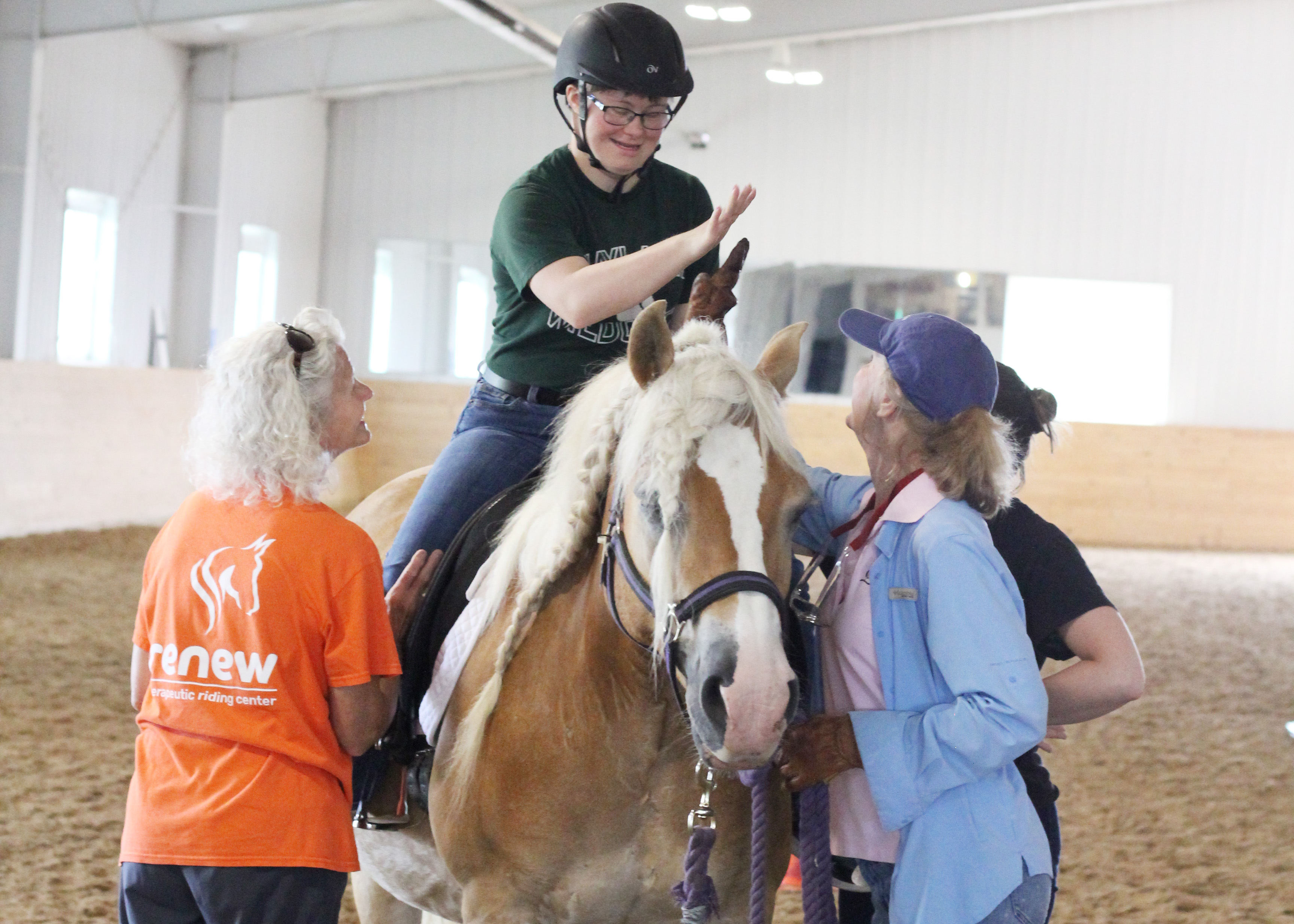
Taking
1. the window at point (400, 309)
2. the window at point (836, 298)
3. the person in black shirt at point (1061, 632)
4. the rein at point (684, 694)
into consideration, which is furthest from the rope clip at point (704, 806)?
the window at point (400, 309)

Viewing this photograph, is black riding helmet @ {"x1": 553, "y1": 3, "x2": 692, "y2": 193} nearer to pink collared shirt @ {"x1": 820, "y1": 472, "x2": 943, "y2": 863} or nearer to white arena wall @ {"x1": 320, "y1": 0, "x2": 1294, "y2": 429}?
pink collared shirt @ {"x1": 820, "y1": 472, "x2": 943, "y2": 863}

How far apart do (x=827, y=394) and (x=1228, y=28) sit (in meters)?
6.46

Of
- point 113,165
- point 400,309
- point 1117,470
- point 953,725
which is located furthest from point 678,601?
point 400,309

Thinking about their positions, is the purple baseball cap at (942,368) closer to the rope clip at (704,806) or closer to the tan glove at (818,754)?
the tan glove at (818,754)

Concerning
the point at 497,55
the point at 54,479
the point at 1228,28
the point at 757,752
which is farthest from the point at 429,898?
the point at 1228,28

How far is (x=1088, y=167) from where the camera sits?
1339 centimetres

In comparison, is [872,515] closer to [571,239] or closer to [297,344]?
[571,239]

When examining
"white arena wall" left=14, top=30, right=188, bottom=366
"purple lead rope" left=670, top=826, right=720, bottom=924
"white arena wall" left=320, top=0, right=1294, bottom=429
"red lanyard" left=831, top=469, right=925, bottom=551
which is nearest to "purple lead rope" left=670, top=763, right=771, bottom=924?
"purple lead rope" left=670, top=826, right=720, bottom=924

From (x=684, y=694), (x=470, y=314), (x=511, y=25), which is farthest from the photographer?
(x=470, y=314)

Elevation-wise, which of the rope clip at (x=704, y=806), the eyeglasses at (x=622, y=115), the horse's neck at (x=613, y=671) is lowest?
the rope clip at (x=704, y=806)

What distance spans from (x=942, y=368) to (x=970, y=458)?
135mm

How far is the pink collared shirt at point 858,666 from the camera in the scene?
160 cm

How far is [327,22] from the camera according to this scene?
493 inches

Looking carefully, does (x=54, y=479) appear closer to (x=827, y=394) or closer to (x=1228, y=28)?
(x=827, y=394)
